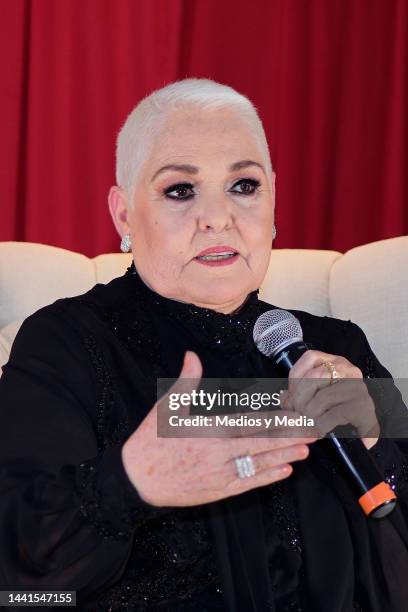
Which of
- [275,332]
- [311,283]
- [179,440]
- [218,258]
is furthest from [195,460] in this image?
[311,283]

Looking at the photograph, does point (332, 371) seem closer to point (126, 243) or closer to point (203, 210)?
point (203, 210)

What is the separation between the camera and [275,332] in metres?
1.16

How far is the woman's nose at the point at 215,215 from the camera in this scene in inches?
50.6

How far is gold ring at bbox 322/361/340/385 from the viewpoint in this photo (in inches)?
39.5

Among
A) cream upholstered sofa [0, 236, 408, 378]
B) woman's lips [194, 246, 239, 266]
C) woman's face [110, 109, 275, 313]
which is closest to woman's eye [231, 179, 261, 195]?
woman's face [110, 109, 275, 313]

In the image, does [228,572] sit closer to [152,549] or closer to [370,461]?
[152,549]

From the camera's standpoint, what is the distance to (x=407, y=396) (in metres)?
1.81

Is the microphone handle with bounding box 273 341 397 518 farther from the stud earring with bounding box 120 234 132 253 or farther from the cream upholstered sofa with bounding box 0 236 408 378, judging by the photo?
the cream upholstered sofa with bounding box 0 236 408 378

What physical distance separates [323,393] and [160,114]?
61 centimetres

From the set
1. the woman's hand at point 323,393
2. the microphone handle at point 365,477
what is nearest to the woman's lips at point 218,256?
the woman's hand at point 323,393

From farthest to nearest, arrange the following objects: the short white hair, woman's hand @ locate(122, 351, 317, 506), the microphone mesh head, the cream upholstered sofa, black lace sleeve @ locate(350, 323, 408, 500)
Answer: the cream upholstered sofa → the short white hair → black lace sleeve @ locate(350, 323, 408, 500) → the microphone mesh head → woman's hand @ locate(122, 351, 317, 506)

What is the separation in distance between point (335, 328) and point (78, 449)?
632mm

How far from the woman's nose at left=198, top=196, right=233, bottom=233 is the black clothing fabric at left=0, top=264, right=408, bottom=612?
0.50 ft

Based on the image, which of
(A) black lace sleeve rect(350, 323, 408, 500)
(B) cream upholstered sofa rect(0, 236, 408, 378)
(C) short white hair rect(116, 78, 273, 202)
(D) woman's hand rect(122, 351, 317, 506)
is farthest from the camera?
(B) cream upholstered sofa rect(0, 236, 408, 378)
